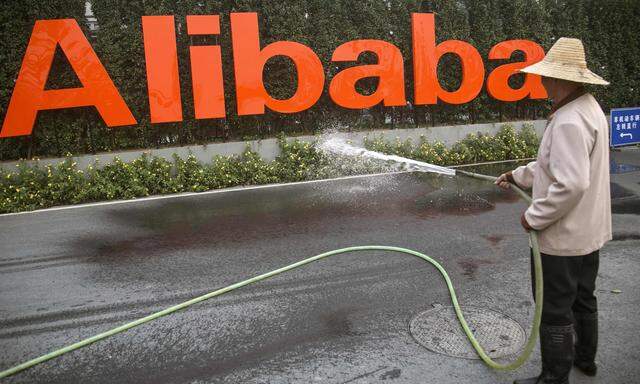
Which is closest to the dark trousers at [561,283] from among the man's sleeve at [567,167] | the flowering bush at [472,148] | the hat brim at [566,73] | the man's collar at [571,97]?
the man's sleeve at [567,167]

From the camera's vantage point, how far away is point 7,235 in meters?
7.43

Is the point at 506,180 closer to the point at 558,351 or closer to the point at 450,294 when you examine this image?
the point at 558,351

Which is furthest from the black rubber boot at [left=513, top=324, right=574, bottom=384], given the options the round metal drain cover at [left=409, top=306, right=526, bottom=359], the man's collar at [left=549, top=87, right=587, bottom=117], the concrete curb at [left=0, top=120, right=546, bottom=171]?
the concrete curb at [left=0, top=120, right=546, bottom=171]

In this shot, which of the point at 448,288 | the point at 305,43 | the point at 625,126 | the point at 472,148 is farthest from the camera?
the point at 472,148

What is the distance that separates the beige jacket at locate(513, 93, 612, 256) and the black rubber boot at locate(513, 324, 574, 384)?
0.48 m

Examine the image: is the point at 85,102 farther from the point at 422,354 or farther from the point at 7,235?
the point at 422,354

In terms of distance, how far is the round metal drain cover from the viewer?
379 centimetres

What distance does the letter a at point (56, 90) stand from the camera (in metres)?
9.98

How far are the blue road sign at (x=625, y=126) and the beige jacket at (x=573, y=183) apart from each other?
36.5 ft

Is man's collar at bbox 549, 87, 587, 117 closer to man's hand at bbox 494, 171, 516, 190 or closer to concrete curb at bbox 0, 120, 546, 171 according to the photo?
man's hand at bbox 494, 171, 516, 190

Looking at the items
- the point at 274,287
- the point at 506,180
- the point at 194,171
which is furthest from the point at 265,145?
the point at 506,180

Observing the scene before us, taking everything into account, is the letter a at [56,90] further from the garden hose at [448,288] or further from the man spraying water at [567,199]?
the man spraying water at [567,199]

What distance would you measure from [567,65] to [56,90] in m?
9.97

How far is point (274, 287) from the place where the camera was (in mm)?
5133
